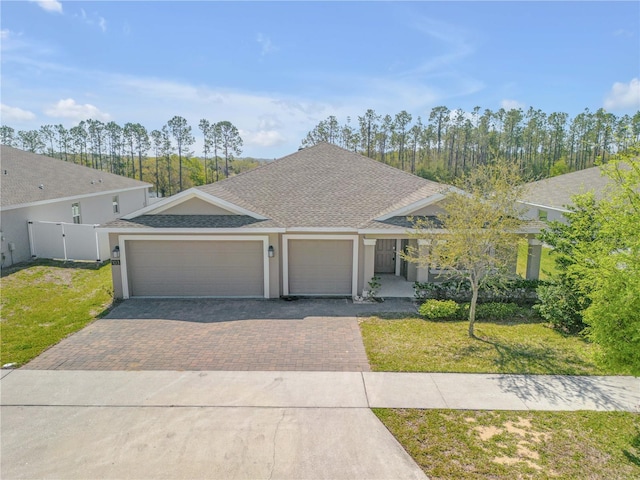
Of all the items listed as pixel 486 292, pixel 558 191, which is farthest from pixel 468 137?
pixel 486 292

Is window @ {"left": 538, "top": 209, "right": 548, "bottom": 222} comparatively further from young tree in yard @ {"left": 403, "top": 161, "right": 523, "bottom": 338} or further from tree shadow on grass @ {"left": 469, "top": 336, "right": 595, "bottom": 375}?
tree shadow on grass @ {"left": 469, "top": 336, "right": 595, "bottom": 375}

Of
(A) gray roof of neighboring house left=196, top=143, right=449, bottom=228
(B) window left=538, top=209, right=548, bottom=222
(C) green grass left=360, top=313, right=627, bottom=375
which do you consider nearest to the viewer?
(C) green grass left=360, top=313, right=627, bottom=375

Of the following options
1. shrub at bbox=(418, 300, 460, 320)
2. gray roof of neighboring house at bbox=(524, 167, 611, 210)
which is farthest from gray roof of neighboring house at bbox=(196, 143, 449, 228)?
gray roof of neighboring house at bbox=(524, 167, 611, 210)

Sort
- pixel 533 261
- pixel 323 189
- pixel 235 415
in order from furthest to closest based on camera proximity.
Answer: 1. pixel 323 189
2. pixel 533 261
3. pixel 235 415

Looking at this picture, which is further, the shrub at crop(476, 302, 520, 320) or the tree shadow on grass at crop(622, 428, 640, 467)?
the shrub at crop(476, 302, 520, 320)

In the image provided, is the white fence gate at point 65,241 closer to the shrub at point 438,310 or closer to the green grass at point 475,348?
the green grass at point 475,348

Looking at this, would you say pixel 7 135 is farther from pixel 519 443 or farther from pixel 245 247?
pixel 519 443

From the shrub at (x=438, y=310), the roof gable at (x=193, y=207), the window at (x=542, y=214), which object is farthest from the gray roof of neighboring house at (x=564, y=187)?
the roof gable at (x=193, y=207)

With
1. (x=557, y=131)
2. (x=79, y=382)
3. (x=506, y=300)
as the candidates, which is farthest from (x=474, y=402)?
(x=557, y=131)
